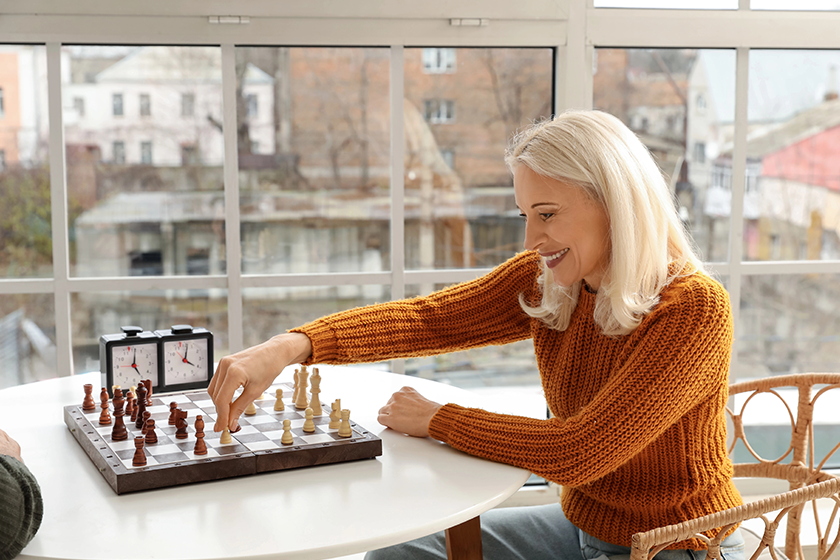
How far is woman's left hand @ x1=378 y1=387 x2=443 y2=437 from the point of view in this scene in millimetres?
1511

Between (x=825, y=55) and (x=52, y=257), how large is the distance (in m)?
2.62

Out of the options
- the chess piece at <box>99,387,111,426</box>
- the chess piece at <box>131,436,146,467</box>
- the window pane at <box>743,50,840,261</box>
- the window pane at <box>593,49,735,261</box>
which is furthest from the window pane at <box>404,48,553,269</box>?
the chess piece at <box>131,436,146,467</box>

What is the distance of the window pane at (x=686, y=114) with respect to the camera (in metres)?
2.59

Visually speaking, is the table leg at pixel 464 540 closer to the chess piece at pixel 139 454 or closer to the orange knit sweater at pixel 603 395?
the orange knit sweater at pixel 603 395

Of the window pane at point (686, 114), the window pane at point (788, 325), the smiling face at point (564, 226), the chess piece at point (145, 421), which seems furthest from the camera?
the window pane at point (788, 325)

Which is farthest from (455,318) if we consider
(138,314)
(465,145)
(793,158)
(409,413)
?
(793,158)

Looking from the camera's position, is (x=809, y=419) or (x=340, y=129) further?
(x=340, y=129)

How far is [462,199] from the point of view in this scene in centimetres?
262

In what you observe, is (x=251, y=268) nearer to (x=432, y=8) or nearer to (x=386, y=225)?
(x=386, y=225)

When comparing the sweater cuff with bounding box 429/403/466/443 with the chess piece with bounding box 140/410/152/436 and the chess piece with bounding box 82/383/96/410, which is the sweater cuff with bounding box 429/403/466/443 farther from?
the chess piece with bounding box 82/383/96/410

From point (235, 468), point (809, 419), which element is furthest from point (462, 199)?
point (235, 468)

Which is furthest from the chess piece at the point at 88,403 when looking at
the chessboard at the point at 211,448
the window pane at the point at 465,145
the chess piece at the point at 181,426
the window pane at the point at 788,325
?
the window pane at the point at 788,325

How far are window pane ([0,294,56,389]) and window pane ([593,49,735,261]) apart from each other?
1895mm

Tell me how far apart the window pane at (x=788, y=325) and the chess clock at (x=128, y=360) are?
6.55ft
